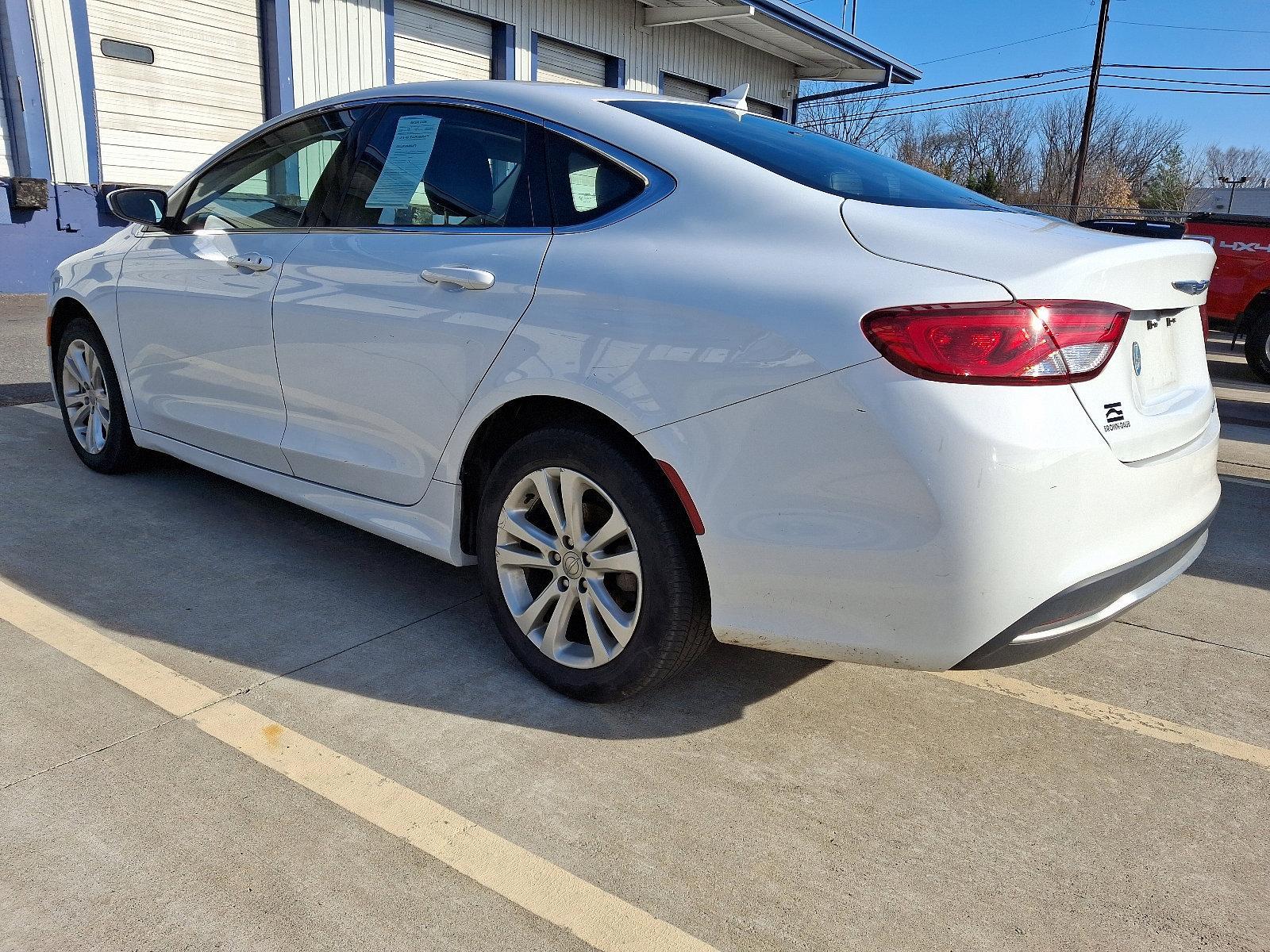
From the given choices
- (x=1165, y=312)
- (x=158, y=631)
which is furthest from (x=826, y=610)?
(x=158, y=631)

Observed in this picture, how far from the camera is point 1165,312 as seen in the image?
8.05 feet

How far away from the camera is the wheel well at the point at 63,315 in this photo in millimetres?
4586

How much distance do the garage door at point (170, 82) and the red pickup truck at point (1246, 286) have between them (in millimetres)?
10374

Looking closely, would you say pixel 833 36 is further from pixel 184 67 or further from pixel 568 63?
pixel 184 67

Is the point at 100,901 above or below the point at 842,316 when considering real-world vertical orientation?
below

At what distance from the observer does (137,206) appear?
4.00 meters

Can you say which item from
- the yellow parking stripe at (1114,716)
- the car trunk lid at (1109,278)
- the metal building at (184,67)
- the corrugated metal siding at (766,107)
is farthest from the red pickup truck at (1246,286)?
the corrugated metal siding at (766,107)

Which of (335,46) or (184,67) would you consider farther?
(335,46)

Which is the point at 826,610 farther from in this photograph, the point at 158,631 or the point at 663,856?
the point at 158,631

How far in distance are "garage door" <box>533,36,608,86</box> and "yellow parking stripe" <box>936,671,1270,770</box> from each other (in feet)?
45.4

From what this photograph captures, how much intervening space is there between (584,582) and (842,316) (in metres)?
1.01

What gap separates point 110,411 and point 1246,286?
10334 millimetres

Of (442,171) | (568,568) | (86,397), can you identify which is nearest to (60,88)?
(86,397)

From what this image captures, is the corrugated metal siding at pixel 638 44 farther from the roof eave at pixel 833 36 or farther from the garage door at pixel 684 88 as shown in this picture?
the roof eave at pixel 833 36
